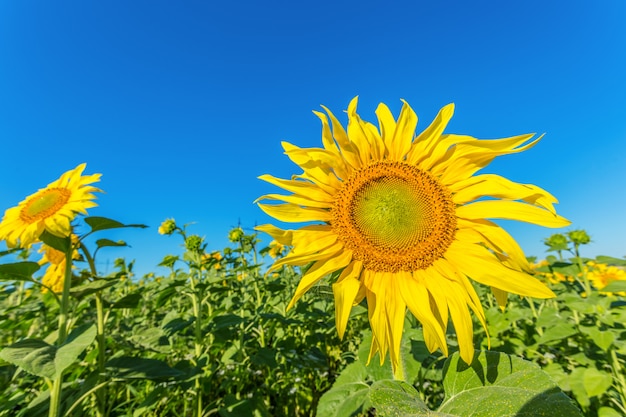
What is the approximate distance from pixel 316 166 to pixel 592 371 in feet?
8.99

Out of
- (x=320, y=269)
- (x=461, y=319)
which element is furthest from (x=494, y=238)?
(x=320, y=269)

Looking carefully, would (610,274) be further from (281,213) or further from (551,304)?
(281,213)

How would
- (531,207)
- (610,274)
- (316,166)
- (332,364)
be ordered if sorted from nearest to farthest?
1. (531,207)
2. (316,166)
3. (332,364)
4. (610,274)

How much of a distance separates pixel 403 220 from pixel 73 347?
1731 mm

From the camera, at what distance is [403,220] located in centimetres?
163

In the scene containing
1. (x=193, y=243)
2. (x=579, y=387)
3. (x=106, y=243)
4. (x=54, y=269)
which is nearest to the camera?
(x=106, y=243)

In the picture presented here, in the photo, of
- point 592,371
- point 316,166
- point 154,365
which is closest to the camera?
point 316,166

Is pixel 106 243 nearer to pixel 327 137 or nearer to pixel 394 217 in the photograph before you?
pixel 327 137

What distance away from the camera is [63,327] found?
1.96 meters

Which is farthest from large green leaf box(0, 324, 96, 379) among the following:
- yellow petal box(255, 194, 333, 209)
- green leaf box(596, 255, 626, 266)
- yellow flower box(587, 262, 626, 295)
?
yellow flower box(587, 262, 626, 295)

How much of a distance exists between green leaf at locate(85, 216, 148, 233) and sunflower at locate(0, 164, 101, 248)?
9 cm

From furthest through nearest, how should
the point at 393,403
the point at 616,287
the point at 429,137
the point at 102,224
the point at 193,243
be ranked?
the point at 193,243
the point at 616,287
the point at 102,224
the point at 429,137
the point at 393,403

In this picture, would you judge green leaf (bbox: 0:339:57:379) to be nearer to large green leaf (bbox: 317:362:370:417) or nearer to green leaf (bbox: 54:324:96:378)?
green leaf (bbox: 54:324:96:378)

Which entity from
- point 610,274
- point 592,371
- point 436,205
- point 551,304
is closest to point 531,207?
point 436,205
